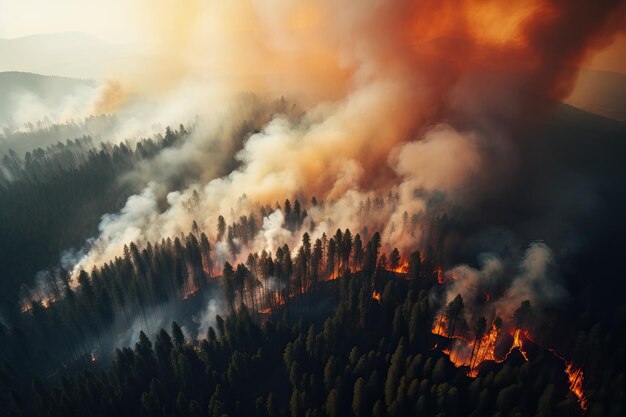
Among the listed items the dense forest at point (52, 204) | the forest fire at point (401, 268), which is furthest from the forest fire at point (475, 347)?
the dense forest at point (52, 204)

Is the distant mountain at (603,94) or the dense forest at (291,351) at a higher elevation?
the distant mountain at (603,94)

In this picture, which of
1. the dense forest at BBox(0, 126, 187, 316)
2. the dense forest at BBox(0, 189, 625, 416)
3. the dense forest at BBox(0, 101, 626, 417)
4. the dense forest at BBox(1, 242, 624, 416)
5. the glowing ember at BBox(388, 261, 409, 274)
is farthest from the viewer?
the dense forest at BBox(0, 126, 187, 316)

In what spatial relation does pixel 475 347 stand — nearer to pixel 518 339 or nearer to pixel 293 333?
pixel 518 339

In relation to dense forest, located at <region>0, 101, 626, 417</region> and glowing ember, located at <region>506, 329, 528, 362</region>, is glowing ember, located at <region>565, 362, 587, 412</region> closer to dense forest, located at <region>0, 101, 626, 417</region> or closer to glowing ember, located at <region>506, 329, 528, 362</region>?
dense forest, located at <region>0, 101, 626, 417</region>

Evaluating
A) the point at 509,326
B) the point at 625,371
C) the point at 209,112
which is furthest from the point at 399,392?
the point at 209,112

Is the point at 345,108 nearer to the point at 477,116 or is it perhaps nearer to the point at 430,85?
the point at 430,85

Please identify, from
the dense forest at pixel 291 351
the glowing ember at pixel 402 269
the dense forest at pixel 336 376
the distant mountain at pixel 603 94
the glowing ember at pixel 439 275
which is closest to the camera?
the dense forest at pixel 336 376

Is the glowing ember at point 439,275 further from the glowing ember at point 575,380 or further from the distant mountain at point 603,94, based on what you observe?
the distant mountain at point 603,94

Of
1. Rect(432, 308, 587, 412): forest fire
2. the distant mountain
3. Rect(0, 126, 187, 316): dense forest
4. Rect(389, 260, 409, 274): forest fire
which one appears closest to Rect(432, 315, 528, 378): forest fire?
Rect(432, 308, 587, 412): forest fire
